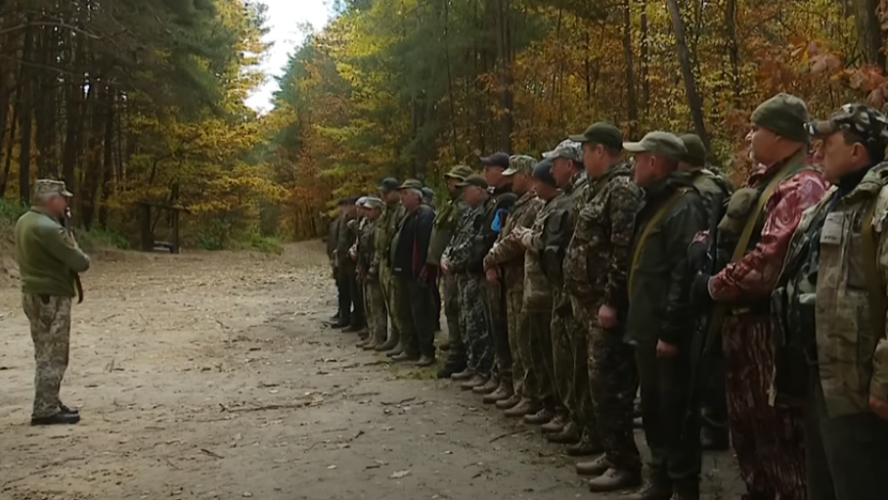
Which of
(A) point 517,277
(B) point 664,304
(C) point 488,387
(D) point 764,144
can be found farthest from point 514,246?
(D) point 764,144

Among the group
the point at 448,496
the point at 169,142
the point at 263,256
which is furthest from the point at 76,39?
the point at 448,496

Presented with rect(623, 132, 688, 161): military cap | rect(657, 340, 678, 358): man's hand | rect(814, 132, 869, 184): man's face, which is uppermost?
rect(623, 132, 688, 161): military cap

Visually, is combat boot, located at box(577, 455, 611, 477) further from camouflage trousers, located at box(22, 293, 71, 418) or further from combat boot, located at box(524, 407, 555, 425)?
camouflage trousers, located at box(22, 293, 71, 418)

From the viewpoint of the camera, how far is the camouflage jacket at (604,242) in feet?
16.5

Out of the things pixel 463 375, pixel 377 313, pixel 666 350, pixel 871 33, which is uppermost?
pixel 871 33

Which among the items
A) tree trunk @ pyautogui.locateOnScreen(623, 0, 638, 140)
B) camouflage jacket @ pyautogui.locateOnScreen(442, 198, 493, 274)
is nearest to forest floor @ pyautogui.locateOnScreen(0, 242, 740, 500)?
camouflage jacket @ pyautogui.locateOnScreen(442, 198, 493, 274)

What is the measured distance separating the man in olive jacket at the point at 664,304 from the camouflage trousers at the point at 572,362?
851 mm

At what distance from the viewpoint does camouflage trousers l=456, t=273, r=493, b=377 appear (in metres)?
8.42

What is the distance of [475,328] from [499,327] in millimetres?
725

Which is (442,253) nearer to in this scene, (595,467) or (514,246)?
(514,246)

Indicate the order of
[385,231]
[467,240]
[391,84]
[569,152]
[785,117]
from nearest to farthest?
1. [785,117]
2. [569,152]
3. [467,240]
4. [385,231]
5. [391,84]

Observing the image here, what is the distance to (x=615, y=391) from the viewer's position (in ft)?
17.0

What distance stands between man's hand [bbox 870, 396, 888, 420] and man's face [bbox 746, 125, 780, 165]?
5.41 feet

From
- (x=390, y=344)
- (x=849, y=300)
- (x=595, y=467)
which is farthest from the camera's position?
(x=390, y=344)
